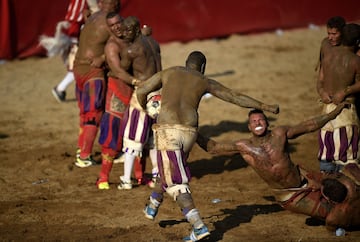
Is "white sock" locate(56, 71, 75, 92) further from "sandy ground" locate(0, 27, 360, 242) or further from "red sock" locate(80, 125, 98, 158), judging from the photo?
"red sock" locate(80, 125, 98, 158)

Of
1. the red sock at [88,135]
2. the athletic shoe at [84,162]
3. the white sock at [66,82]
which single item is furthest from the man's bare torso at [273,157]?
the white sock at [66,82]

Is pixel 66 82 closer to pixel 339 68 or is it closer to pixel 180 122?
pixel 339 68

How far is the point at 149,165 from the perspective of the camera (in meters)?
11.1

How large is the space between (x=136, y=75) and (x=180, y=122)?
77.6 inches

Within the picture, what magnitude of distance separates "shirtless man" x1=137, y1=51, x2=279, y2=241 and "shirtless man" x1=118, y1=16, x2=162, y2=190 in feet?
4.95

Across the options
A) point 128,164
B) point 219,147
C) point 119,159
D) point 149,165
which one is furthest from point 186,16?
point 219,147

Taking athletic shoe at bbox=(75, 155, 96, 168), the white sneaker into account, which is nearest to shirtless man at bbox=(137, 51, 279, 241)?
athletic shoe at bbox=(75, 155, 96, 168)

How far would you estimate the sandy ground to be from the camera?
8312 millimetres

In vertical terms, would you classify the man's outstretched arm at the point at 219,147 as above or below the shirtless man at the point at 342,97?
below

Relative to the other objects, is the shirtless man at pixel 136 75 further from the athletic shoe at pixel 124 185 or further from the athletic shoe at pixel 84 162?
the athletic shoe at pixel 84 162

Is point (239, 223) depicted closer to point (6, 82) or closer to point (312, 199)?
point (312, 199)

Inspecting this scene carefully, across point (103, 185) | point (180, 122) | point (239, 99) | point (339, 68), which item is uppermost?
point (339, 68)

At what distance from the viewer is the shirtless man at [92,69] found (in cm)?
1031

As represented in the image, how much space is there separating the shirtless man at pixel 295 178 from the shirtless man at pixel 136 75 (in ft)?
5.38
